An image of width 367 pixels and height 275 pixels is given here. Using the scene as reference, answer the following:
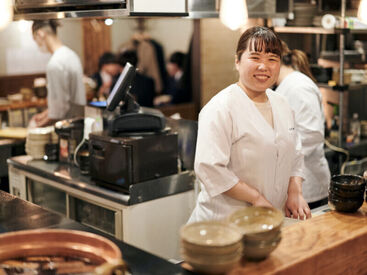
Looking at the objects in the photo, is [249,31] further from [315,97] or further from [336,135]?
[336,135]

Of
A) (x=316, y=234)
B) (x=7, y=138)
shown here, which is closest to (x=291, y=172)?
(x=316, y=234)

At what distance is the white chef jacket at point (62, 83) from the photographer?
5.12 metres

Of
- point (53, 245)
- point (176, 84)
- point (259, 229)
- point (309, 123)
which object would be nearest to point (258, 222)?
point (259, 229)

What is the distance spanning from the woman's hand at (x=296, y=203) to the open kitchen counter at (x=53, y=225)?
888 mm

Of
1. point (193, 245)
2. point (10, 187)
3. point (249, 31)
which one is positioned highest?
point (249, 31)

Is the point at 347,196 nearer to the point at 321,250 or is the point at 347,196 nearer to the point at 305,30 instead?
the point at 321,250

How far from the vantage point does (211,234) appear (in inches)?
66.4

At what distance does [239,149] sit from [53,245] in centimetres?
103

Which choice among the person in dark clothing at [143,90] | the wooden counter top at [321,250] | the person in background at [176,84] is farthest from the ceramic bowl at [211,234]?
the person in background at [176,84]

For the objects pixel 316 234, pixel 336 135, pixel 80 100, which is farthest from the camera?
pixel 80 100

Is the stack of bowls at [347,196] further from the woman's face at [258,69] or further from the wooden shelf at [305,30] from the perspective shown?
the wooden shelf at [305,30]

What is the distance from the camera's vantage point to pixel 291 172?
2801 millimetres

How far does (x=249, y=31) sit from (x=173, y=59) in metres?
6.03

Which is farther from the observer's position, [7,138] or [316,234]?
[7,138]
